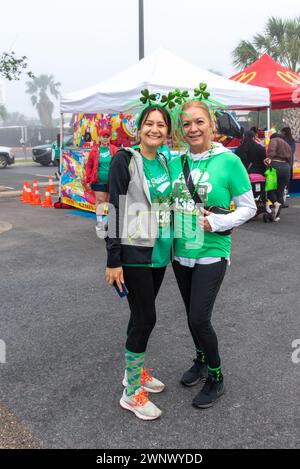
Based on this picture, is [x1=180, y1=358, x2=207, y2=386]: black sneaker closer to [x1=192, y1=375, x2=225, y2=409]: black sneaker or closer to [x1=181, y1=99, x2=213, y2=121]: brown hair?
→ [x1=192, y1=375, x2=225, y2=409]: black sneaker

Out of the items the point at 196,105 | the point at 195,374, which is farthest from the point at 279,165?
the point at 196,105

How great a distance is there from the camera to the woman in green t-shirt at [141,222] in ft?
8.31

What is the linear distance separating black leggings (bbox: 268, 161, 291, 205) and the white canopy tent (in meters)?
1.52

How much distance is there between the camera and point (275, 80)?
12562 mm

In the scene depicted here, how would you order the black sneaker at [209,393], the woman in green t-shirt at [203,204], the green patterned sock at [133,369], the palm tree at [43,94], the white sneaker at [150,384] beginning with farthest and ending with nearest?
the palm tree at [43,94] → the white sneaker at [150,384] → the black sneaker at [209,393] → the green patterned sock at [133,369] → the woman in green t-shirt at [203,204]

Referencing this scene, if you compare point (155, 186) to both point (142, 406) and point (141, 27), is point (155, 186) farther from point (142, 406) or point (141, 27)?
point (141, 27)

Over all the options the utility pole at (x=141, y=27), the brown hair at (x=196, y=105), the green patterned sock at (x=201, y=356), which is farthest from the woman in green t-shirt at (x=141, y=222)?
the utility pole at (x=141, y=27)

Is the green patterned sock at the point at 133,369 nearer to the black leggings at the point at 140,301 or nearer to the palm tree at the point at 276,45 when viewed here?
the black leggings at the point at 140,301

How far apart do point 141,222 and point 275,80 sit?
11348mm

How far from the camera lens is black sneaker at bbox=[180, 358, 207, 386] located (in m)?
3.11

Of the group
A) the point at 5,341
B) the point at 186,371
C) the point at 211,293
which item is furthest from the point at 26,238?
the point at 211,293

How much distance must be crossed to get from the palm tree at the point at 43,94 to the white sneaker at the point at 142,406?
12271 centimetres

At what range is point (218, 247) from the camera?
8.84 ft

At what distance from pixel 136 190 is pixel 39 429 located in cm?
149
